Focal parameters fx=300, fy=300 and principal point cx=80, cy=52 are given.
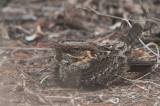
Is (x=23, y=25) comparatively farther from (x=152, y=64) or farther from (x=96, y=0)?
(x=152, y=64)

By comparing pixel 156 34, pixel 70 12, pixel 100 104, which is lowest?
pixel 100 104

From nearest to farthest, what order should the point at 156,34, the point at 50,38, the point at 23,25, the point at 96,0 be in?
1. the point at 156,34
2. the point at 50,38
3. the point at 23,25
4. the point at 96,0

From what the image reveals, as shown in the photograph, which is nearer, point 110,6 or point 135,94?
point 135,94

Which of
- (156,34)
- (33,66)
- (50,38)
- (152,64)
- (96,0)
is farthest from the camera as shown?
(96,0)

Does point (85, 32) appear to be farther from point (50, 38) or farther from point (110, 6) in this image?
point (110, 6)

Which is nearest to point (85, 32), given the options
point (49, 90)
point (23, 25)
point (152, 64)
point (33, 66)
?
point (23, 25)

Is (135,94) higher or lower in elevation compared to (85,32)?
lower

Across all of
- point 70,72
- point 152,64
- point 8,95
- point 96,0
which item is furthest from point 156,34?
point 96,0

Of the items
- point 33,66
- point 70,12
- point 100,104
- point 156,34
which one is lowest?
point 100,104

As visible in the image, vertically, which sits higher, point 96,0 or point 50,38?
point 96,0
